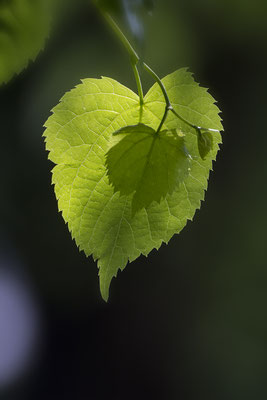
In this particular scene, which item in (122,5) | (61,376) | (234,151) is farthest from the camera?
(61,376)

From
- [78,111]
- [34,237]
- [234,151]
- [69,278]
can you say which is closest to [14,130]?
[34,237]

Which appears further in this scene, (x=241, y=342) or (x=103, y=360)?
(x=103, y=360)

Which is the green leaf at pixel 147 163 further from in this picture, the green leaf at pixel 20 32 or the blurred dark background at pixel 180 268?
the blurred dark background at pixel 180 268

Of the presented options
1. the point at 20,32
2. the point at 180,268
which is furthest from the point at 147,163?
the point at 180,268

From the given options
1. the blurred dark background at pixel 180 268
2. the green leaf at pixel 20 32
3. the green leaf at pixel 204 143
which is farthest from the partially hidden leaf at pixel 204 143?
the blurred dark background at pixel 180 268

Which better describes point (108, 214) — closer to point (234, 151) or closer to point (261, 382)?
point (234, 151)

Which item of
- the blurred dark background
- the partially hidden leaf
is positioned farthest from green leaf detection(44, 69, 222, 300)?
the blurred dark background
